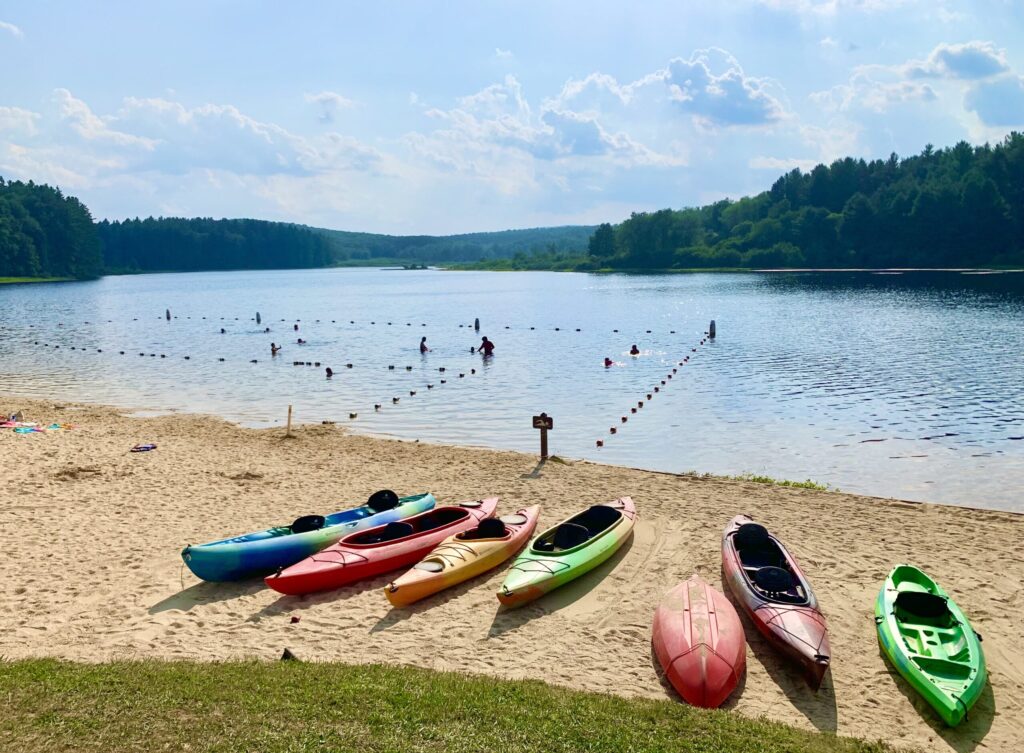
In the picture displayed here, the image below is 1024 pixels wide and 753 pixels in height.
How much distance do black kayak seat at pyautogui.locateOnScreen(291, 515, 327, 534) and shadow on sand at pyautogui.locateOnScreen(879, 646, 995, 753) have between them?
32.0 ft

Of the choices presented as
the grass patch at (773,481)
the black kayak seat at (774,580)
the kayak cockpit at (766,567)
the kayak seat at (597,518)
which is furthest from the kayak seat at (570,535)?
the grass patch at (773,481)

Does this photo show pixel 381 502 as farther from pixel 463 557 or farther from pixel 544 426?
pixel 544 426

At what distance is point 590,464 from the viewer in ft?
71.4

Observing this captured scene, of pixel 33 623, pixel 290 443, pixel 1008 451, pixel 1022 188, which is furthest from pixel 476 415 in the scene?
pixel 1022 188

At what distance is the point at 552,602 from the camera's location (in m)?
12.9

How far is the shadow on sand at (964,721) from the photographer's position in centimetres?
914

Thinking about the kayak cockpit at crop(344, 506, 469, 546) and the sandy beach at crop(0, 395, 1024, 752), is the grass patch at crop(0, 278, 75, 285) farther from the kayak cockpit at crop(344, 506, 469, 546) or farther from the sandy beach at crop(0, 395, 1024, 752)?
the kayak cockpit at crop(344, 506, 469, 546)

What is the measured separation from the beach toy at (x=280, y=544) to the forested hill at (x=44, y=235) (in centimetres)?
15201

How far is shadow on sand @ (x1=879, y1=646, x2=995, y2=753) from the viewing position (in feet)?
30.0

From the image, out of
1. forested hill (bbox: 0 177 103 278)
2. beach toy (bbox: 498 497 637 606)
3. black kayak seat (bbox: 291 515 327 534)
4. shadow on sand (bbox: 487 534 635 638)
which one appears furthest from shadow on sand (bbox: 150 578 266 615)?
forested hill (bbox: 0 177 103 278)

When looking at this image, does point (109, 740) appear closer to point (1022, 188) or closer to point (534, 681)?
point (534, 681)

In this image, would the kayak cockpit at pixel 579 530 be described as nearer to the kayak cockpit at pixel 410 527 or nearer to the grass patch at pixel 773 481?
the kayak cockpit at pixel 410 527

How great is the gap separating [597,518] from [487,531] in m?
2.20

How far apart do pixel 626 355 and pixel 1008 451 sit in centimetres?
2535
